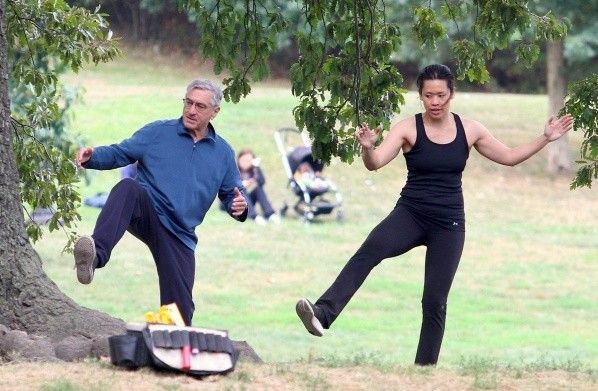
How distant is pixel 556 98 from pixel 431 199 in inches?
1107

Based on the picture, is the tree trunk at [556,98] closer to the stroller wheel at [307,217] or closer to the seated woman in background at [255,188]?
the stroller wheel at [307,217]

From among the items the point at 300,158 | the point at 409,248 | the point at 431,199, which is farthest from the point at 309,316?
the point at 300,158

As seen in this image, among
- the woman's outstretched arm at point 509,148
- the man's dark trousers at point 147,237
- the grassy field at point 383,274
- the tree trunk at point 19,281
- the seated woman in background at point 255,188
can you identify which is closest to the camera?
the man's dark trousers at point 147,237

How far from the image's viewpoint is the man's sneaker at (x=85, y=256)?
24.6 ft

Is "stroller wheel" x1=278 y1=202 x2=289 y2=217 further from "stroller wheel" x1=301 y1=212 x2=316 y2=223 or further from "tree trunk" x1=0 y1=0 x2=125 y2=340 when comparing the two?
"tree trunk" x1=0 y1=0 x2=125 y2=340

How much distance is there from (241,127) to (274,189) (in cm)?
629

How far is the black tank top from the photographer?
8164 mm

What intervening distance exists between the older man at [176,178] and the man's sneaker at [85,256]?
0.39 metres

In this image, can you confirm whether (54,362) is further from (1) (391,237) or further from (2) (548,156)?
(2) (548,156)

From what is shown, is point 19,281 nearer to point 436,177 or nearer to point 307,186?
point 436,177

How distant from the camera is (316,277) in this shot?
67.9ft

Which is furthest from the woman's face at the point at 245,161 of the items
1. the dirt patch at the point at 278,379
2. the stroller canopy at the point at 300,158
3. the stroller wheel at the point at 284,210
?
the dirt patch at the point at 278,379

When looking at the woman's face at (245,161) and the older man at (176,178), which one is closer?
the older man at (176,178)

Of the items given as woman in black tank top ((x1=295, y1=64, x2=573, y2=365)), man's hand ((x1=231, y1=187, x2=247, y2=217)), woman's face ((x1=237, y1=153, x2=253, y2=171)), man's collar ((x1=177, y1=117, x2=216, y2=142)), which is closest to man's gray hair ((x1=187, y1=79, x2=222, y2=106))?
man's collar ((x1=177, y1=117, x2=216, y2=142))
